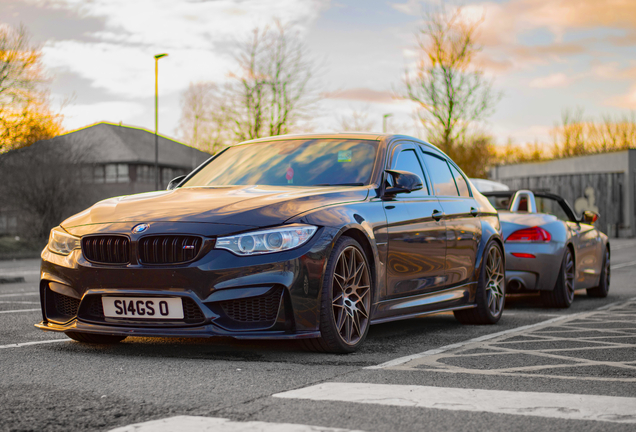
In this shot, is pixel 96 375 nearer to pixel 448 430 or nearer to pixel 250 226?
pixel 250 226

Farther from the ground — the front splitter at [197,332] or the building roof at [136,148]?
the building roof at [136,148]

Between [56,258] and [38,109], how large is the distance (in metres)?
23.9

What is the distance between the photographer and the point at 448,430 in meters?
3.12

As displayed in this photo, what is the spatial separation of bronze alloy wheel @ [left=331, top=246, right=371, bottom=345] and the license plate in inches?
38.9

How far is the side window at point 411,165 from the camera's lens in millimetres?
6359

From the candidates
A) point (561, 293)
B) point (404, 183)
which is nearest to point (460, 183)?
point (404, 183)

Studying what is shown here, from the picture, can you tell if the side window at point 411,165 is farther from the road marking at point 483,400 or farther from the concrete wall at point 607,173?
the concrete wall at point 607,173

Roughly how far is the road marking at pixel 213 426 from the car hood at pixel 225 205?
1.75m

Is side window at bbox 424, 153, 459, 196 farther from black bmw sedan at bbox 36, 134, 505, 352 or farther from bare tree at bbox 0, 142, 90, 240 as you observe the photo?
bare tree at bbox 0, 142, 90, 240

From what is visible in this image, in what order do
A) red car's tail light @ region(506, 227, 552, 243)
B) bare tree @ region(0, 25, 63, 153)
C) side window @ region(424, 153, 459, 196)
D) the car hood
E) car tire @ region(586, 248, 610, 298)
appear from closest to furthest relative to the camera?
the car hood
side window @ region(424, 153, 459, 196)
red car's tail light @ region(506, 227, 552, 243)
car tire @ region(586, 248, 610, 298)
bare tree @ region(0, 25, 63, 153)

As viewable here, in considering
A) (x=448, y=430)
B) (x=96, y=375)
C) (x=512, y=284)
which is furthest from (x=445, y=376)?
(x=512, y=284)

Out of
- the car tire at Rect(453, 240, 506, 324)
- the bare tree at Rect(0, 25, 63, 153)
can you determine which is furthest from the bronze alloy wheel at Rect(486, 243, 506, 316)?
the bare tree at Rect(0, 25, 63, 153)

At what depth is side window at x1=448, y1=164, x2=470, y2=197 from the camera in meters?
7.44

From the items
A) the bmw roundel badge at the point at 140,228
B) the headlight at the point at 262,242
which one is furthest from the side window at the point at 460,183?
the bmw roundel badge at the point at 140,228
